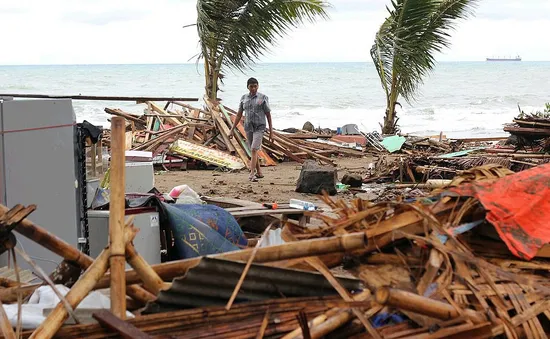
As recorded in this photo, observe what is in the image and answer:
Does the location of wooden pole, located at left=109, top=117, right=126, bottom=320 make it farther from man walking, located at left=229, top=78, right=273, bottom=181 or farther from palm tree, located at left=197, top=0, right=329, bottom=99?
palm tree, located at left=197, top=0, right=329, bottom=99

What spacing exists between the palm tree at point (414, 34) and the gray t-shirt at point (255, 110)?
6.82 m

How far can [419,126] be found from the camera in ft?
123

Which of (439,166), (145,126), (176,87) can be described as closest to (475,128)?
(145,126)

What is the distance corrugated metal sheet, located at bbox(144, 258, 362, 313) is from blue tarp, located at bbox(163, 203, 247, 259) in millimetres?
3264

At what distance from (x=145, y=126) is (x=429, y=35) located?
7.88 metres

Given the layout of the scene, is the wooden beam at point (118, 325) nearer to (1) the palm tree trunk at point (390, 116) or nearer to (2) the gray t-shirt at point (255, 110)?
(2) the gray t-shirt at point (255, 110)

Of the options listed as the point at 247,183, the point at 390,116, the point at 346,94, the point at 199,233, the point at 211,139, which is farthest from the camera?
the point at 346,94

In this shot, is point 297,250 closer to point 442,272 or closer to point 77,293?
point 442,272

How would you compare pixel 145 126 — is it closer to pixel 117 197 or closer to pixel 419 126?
pixel 117 197

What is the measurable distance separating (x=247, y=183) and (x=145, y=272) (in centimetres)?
1022

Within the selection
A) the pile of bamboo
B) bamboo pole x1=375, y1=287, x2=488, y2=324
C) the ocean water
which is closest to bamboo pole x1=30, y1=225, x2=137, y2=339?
bamboo pole x1=375, y1=287, x2=488, y2=324

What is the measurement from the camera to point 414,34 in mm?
19016

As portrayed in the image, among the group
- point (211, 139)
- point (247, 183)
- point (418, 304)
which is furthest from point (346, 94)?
point (418, 304)

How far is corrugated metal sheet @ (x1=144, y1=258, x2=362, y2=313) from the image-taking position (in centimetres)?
285
